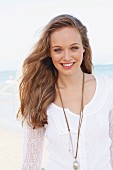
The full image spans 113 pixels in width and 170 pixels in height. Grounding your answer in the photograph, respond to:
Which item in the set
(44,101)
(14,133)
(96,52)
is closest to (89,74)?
(44,101)

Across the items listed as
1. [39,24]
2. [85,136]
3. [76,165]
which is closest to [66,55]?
[85,136]

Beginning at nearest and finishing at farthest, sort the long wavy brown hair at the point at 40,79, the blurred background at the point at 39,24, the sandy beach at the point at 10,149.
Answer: the long wavy brown hair at the point at 40,79, the sandy beach at the point at 10,149, the blurred background at the point at 39,24

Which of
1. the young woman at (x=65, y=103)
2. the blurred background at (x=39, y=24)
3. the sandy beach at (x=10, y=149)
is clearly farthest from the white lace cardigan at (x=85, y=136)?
the blurred background at (x=39, y=24)

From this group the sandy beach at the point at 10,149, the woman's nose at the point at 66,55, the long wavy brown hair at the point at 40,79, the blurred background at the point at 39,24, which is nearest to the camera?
the woman's nose at the point at 66,55

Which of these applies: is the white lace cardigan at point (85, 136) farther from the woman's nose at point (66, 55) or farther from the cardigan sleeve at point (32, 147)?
the woman's nose at point (66, 55)

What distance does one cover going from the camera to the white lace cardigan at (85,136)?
1.80m

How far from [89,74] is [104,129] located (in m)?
0.29

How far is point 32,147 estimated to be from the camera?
195 cm

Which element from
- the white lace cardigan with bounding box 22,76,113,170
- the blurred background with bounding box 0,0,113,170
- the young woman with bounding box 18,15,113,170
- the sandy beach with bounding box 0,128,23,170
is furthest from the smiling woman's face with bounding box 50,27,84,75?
the blurred background with bounding box 0,0,113,170

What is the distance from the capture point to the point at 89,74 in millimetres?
1978

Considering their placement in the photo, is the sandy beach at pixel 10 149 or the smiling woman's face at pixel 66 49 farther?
the sandy beach at pixel 10 149

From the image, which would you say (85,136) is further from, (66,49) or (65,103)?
(66,49)

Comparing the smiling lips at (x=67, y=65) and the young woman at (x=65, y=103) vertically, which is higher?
the smiling lips at (x=67, y=65)

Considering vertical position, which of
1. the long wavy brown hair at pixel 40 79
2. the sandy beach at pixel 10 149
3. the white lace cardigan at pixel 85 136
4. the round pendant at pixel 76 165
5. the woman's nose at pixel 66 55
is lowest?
the sandy beach at pixel 10 149
